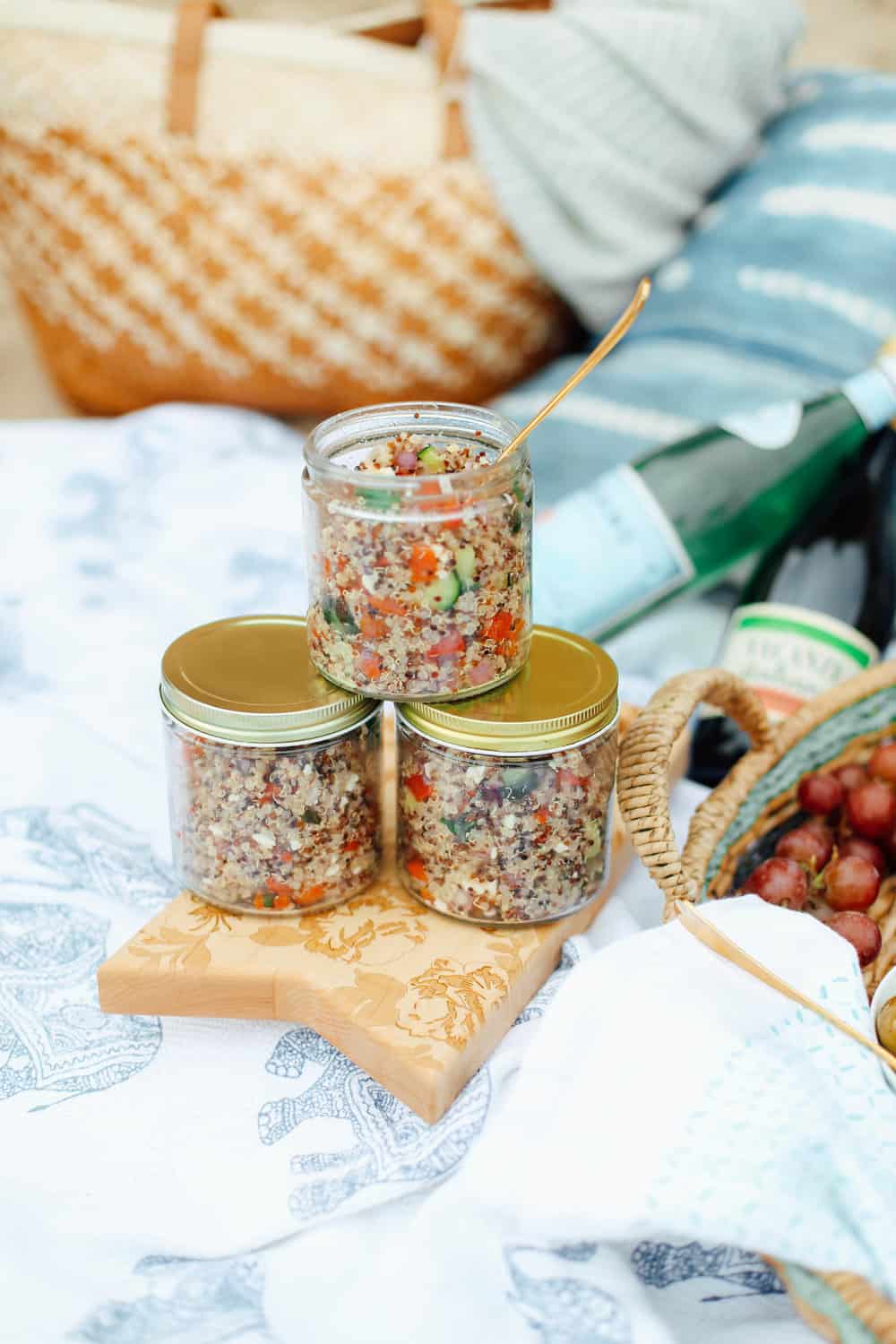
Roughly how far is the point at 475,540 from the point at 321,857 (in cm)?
17

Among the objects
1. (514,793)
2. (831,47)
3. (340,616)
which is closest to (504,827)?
(514,793)

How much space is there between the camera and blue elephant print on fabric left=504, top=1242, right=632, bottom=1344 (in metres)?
0.43

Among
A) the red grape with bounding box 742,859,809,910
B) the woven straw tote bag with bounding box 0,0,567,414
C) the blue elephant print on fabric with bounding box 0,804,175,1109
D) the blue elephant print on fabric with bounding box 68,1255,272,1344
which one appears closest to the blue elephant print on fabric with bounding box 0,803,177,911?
the blue elephant print on fabric with bounding box 0,804,175,1109

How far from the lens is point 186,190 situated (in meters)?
1.22

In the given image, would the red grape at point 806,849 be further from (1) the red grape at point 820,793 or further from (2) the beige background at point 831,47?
(2) the beige background at point 831,47

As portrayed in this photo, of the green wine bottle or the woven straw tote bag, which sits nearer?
the green wine bottle

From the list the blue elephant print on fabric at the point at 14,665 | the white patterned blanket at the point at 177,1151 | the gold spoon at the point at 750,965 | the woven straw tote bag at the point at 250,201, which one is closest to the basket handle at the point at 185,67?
the woven straw tote bag at the point at 250,201

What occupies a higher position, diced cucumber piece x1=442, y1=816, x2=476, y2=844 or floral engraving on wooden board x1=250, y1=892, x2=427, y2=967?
diced cucumber piece x1=442, y1=816, x2=476, y2=844

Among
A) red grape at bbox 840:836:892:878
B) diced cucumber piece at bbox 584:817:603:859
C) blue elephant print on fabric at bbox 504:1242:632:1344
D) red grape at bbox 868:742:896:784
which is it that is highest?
diced cucumber piece at bbox 584:817:603:859

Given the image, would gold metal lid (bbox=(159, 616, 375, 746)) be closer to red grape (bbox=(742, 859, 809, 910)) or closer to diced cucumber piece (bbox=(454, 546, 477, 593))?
diced cucumber piece (bbox=(454, 546, 477, 593))

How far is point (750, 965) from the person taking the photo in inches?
19.4

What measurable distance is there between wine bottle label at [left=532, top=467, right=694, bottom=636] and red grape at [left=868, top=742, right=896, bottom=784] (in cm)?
25

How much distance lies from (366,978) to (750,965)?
0.57ft

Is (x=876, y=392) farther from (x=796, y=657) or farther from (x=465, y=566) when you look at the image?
(x=465, y=566)
